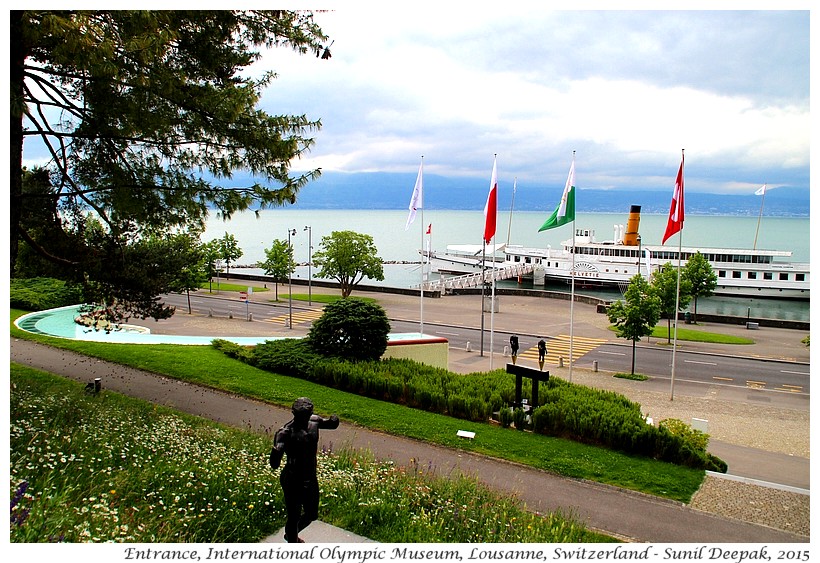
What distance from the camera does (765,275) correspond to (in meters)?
62.8

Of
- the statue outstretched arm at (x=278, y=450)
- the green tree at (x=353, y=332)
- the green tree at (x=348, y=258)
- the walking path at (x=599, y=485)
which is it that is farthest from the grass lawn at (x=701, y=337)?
the statue outstretched arm at (x=278, y=450)

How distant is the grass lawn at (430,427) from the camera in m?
10.8

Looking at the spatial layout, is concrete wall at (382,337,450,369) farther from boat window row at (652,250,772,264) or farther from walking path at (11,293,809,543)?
boat window row at (652,250,772,264)

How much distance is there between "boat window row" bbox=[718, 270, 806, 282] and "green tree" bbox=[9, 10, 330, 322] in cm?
6186

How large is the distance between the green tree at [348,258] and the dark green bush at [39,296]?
701 inches

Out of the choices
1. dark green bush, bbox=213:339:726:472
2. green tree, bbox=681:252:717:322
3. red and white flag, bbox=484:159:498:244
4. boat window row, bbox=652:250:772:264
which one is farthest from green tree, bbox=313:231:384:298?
boat window row, bbox=652:250:772:264

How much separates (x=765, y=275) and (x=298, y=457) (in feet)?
221

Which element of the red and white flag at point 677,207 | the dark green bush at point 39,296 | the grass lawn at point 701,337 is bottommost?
the grass lawn at point 701,337

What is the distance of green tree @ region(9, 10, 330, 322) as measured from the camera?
1054 centimetres

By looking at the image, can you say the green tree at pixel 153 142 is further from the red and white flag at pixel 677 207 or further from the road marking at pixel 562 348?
the road marking at pixel 562 348

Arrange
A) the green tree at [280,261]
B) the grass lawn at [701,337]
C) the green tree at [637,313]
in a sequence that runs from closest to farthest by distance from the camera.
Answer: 1. the green tree at [637,313]
2. the grass lawn at [701,337]
3. the green tree at [280,261]

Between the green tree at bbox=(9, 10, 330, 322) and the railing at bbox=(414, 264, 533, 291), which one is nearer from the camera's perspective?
the green tree at bbox=(9, 10, 330, 322)

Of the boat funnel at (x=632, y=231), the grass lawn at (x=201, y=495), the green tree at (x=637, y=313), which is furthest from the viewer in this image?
the boat funnel at (x=632, y=231)

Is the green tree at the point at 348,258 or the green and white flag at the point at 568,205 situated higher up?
the green and white flag at the point at 568,205
